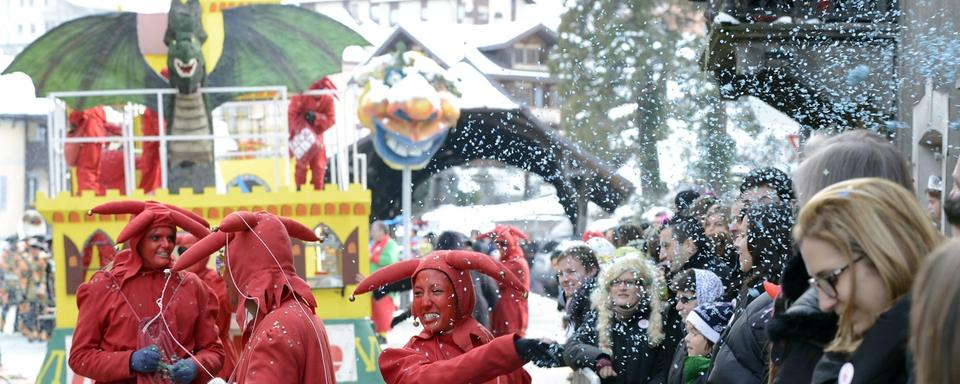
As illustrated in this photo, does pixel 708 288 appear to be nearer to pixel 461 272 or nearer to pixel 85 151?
pixel 461 272

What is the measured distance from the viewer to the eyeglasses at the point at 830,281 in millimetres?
2887

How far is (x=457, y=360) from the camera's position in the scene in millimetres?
4938

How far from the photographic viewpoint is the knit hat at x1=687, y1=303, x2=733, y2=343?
5164mm

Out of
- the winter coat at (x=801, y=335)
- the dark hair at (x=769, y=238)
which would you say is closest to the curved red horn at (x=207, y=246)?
the dark hair at (x=769, y=238)

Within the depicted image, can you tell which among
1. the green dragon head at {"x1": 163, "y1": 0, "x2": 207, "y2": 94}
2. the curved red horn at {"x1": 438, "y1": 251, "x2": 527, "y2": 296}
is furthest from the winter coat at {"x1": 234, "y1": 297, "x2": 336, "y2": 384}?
the green dragon head at {"x1": 163, "y1": 0, "x2": 207, "y2": 94}

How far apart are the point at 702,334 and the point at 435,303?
99 centimetres

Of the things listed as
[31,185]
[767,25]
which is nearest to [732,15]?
[767,25]

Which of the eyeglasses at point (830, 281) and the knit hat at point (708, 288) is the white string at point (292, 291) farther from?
the eyeglasses at point (830, 281)

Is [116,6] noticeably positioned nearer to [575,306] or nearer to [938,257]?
[575,306]

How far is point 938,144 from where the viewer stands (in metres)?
6.72

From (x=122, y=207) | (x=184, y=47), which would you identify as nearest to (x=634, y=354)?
(x=122, y=207)

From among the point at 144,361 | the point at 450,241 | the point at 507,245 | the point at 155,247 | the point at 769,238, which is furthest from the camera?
the point at 507,245

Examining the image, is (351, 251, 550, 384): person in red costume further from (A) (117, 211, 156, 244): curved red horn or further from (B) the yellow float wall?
(B) the yellow float wall

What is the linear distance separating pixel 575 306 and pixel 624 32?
1291 centimetres
